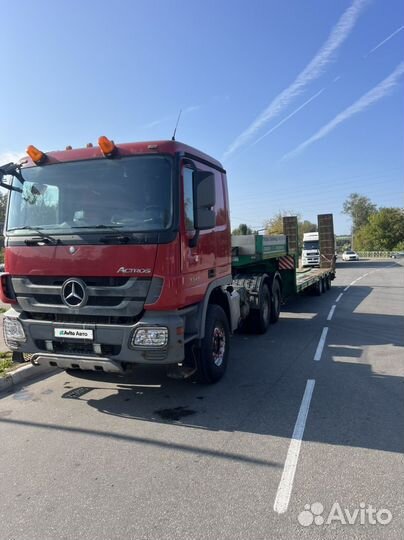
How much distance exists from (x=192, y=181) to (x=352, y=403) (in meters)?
3.20

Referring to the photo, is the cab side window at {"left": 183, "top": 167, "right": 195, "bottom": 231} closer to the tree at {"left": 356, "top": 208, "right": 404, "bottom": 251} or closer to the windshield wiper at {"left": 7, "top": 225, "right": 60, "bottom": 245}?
the windshield wiper at {"left": 7, "top": 225, "right": 60, "bottom": 245}

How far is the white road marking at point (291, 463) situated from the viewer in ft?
10.2

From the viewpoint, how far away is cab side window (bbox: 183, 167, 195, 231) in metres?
4.83

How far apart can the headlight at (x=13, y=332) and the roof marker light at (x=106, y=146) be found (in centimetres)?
222

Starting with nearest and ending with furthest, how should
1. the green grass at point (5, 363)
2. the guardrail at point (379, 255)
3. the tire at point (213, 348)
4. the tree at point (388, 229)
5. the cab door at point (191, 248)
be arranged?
the cab door at point (191, 248), the tire at point (213, 348), the green grass at point (5, 363), the guardrail at point (379, 255), the tree at point (388, 229)

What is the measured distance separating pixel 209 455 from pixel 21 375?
3.52 metres

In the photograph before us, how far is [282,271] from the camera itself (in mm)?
12102

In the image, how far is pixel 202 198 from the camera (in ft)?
16.6

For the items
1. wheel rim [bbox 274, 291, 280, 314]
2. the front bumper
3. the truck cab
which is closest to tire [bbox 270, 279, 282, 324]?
wheel rim [bbox 274, 291, 280, 314]

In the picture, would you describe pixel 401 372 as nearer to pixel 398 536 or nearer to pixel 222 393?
pixel 222 393

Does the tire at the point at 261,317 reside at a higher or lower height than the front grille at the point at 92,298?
lower

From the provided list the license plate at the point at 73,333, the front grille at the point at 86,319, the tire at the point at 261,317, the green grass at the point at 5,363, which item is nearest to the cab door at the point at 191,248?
the front grille at the point at 86,319

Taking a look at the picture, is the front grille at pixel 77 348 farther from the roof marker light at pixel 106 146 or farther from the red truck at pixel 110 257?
the roof marker light at pixel 106 146

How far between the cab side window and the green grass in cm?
344
